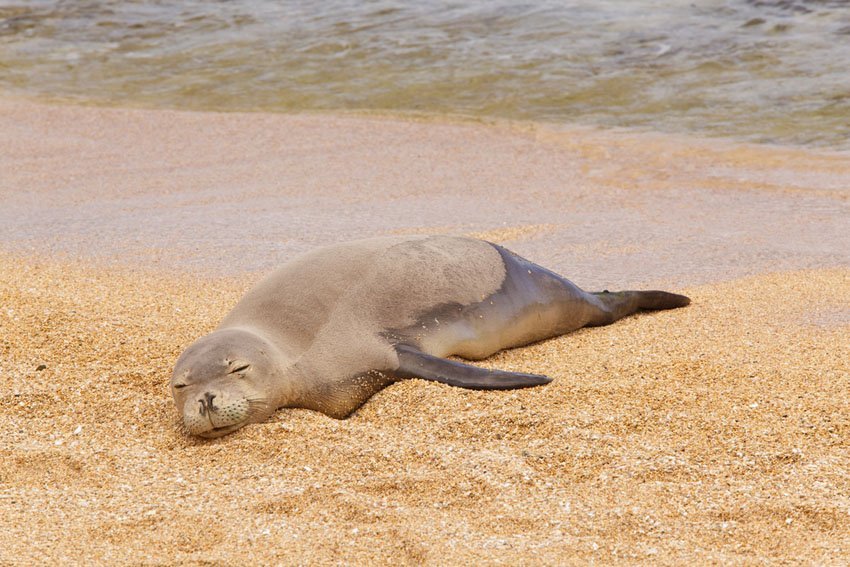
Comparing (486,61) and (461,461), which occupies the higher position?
(461,461)

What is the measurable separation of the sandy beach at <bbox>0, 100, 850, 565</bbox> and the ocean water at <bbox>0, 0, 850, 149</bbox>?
7.89 ft

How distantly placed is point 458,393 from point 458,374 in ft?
0.32

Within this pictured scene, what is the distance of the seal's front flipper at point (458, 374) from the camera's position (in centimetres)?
392

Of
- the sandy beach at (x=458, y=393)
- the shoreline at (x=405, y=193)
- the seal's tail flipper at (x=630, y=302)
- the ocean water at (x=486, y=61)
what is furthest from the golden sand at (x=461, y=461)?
the ocean water at (x=486, y=61)

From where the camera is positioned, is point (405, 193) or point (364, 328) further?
point (405, 193)

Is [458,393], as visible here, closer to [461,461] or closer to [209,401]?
[461,461]

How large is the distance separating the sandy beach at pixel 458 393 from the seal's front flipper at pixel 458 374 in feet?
0.16

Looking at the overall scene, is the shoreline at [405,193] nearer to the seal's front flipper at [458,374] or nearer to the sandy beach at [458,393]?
the sandy beach at [458,393]

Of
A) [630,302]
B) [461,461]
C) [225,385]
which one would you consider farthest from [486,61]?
[461,461]

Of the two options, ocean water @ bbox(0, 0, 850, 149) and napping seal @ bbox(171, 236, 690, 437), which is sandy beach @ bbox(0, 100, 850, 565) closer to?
napping seal @ bbox(171, 236, 690, 437)

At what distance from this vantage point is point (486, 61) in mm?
13117

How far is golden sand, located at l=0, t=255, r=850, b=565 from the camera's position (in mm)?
2924

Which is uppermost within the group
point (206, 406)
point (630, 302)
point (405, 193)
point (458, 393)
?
point (206, 406)

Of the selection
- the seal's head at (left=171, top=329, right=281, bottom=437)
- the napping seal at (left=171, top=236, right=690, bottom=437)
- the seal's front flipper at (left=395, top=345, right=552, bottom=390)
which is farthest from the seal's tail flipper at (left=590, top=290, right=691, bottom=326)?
the seal's head at (left=171, top=329, right=281, bottom=437)
